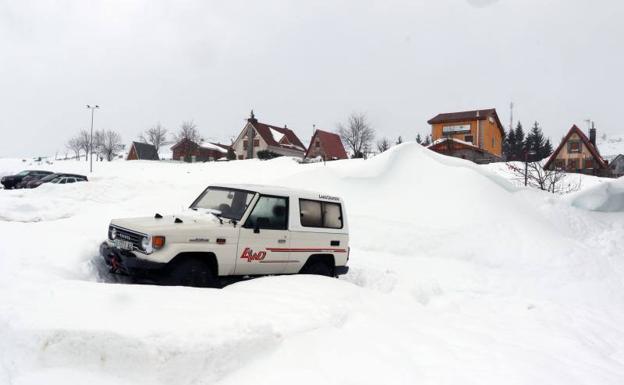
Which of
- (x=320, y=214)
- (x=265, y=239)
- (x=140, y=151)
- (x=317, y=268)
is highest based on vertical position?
(x=140, y=151)

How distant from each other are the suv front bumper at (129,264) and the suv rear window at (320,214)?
9.21 ft

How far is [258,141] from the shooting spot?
59156 millimetres

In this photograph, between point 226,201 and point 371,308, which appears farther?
point 226,201

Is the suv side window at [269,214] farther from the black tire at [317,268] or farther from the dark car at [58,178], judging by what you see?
the dark car at [58,178]

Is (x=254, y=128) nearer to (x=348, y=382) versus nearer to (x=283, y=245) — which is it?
(x=283, y=245)

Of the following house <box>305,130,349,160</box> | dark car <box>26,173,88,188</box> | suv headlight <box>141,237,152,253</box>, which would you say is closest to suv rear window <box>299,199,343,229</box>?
suv headlight <box>141,237,152,253</box>

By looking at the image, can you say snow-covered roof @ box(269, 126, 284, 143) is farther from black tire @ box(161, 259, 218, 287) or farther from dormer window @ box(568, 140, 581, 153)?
black tire @ box(161, 259, 218, 287)

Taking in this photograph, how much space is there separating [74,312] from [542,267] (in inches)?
468

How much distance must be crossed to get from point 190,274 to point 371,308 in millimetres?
2714

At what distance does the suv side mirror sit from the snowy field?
33.0 inches

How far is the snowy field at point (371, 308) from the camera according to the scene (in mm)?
3779

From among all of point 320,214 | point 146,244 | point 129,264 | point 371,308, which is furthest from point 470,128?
point 129,264

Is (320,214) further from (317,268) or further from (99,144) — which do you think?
(99,144)

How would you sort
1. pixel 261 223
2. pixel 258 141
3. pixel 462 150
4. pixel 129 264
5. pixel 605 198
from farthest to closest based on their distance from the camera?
1. pixel 258 141
2. pixel 462 150
3. pixel 605 198
4. pixel 261 223
5. pixel 129 264
